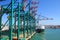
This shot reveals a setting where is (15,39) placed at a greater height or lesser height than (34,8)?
lesser

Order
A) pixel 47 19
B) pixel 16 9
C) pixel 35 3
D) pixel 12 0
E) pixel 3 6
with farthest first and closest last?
pixel 47 19
pixel 35 3
pixel 16 9
pixel 3 6
pixel 12 0

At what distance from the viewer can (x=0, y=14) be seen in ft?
65.1

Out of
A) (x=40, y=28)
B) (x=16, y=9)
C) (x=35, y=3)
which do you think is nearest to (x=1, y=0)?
(x=16, y=9)

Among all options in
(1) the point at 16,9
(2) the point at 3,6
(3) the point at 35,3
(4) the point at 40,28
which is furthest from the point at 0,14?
(4) the point at 40,28

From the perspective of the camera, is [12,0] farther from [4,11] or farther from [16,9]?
[16,9]

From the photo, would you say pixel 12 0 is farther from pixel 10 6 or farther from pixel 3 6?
pixel 3 6

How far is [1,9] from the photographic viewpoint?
20766 mm

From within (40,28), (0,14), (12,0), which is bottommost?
(40,28)

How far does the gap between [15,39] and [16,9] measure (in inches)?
155

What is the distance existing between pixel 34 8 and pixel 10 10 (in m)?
44.6

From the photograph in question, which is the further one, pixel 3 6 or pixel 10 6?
pixel 3 6

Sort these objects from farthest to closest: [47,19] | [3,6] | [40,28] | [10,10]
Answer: [47,19] < [40,28] < [3,6] < [10,10]

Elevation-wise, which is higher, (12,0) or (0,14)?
(12,0)

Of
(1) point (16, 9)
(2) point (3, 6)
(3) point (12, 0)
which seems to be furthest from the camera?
(1) point (16, 9)
